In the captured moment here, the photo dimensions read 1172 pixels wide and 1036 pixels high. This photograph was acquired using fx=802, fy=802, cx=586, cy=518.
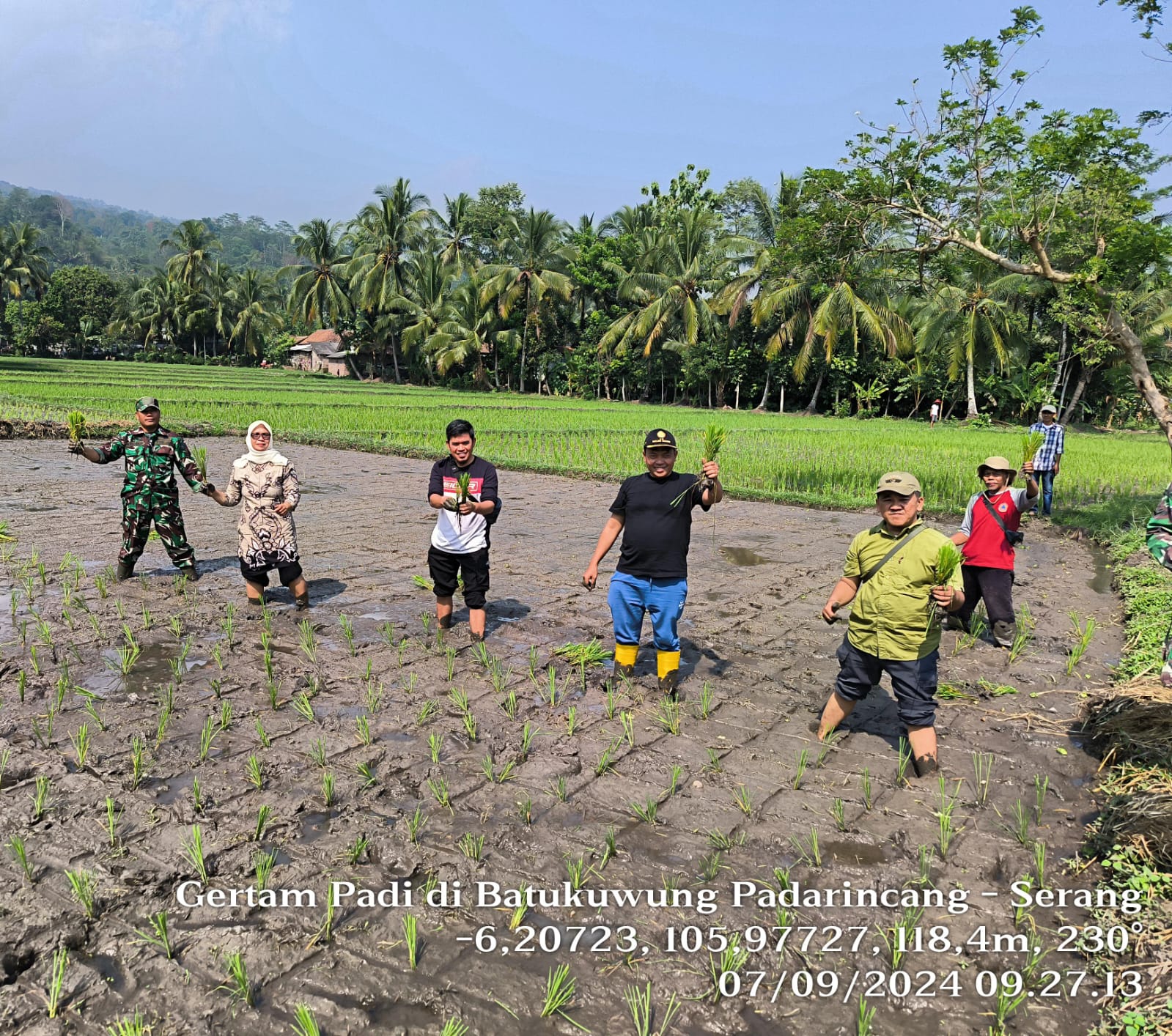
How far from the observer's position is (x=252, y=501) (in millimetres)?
5891

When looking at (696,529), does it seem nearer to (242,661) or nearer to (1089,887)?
(242,661)

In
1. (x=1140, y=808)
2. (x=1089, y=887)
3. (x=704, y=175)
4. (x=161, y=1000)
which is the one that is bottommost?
(x=161, y=1000)

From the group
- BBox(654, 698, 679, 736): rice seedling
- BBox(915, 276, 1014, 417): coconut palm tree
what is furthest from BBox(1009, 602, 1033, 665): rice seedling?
BBox(915, 276, 1014, 417): coconut palm tree

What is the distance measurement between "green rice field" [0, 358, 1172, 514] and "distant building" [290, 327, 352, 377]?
30257 mm

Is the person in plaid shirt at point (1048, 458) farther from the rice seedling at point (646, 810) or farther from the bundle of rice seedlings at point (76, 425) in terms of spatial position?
the bundle of rice seedlings at point (76, 425)

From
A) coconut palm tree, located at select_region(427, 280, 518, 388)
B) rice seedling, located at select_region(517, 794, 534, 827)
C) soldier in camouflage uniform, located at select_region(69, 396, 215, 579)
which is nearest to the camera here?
rice seedling, located at select_region(517, 794, 534, 827)

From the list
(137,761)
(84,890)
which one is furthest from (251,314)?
(84,890)

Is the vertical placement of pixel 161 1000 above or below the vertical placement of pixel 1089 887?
below

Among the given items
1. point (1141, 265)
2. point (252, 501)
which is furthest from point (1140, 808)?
point (1141, 265)

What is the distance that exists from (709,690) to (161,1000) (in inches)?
126

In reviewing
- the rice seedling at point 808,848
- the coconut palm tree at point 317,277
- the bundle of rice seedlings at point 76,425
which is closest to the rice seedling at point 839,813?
the rice seedling at point 808,848

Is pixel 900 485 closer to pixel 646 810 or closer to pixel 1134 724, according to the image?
pixel 1134 724

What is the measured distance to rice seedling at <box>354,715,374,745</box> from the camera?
157 inches

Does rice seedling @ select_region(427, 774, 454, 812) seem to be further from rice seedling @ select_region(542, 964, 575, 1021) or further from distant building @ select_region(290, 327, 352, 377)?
distant building @ select_region(290, 327, 352, 377)
